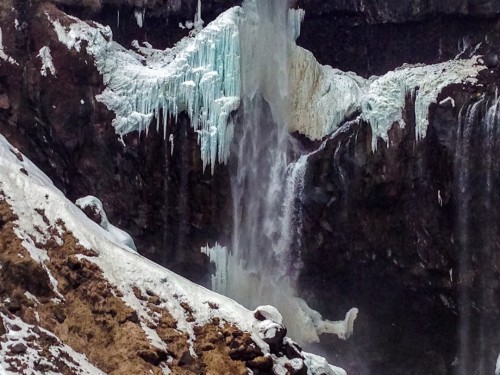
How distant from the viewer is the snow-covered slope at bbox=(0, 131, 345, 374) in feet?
37.4

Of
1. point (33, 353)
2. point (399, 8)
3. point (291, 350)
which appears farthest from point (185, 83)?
point (33, 353)

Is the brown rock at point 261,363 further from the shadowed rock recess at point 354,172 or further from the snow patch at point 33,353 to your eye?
the shadowed rock recess at point 354,172

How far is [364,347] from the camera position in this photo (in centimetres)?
2523

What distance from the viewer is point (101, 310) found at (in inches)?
477

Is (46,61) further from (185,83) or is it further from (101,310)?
(101,310)

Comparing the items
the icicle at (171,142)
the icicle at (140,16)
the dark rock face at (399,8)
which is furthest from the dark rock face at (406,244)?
the icicle at (140,16)

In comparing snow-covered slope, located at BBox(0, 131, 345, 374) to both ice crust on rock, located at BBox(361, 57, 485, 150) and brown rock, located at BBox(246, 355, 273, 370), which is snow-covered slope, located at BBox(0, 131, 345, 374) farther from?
ice crust on rock, located at BBox(361, 57, 485, 150)

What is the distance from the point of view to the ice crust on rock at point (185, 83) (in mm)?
23859

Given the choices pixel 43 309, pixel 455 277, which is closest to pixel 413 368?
pixel 455 277

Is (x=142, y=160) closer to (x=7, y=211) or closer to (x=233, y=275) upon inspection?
(x=233, y=275)

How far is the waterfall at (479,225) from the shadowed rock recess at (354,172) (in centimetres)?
4

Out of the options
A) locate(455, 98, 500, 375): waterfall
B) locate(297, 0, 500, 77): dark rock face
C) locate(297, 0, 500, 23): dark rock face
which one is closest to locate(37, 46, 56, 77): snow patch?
locate(297, 0, 500, 77): dark rock face

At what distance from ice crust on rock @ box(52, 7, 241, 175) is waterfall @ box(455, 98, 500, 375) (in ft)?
23.8

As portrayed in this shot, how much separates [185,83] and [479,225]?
32.9ft
